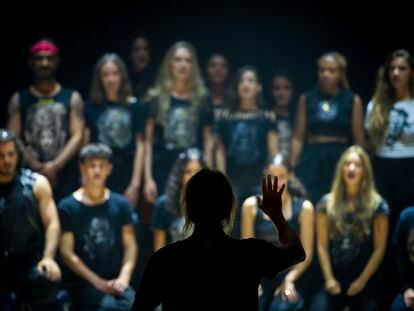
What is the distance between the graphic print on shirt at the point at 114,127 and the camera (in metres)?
5.89

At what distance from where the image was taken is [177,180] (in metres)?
5.62

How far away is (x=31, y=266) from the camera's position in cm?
519

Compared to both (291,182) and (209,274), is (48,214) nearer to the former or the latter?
(291,182)

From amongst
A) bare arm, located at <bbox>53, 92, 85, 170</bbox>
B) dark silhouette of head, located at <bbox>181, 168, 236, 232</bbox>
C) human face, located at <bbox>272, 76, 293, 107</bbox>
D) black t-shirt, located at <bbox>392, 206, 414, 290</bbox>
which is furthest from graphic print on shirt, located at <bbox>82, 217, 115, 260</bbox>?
dark silhouette of head, located at <bbox>181, 168, 236, 232</bbox>

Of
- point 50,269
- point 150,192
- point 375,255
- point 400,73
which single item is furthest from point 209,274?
point 400,73

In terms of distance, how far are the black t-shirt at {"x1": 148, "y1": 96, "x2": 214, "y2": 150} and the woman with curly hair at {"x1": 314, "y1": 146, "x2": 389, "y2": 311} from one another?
1.14 metres

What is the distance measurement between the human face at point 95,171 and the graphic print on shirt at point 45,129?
1.39 ft

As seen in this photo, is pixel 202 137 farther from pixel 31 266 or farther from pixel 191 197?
pixel 191 197

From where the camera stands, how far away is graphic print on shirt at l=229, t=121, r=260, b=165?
5.98m

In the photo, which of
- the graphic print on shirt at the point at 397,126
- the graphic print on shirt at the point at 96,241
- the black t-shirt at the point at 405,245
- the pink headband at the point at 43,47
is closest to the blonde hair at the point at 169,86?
the pink headband at the point at 43,47

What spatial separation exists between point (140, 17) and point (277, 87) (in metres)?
1.43

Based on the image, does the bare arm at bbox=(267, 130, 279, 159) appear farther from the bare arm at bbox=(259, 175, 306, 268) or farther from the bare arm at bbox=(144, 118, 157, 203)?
the bare arm at bbox=(259, 175, 306, 268)

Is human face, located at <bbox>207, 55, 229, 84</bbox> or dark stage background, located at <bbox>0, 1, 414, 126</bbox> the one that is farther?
dark stage background, located at <bbox>0, 1, 414, 126</bbox>

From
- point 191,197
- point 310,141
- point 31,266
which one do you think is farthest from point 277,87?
point 191,197
